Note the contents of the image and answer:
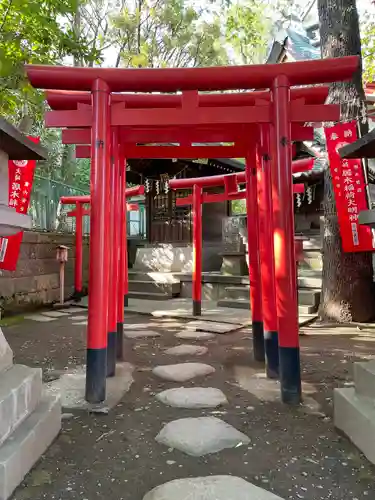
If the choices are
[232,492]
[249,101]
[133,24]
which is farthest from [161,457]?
[133,24]

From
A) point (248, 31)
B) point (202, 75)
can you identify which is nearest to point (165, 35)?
point (248, 31)

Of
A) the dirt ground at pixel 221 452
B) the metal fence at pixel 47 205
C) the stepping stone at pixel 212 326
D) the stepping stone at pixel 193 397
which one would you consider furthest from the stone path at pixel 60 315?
the stepping stone at pixel 193 397

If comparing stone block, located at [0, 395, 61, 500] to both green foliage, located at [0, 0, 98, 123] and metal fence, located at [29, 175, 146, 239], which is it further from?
metal fence, located at [29, 175, 146, 239]

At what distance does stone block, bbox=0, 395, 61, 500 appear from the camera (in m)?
1.86

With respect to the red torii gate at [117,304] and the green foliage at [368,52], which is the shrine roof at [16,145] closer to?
the red torii gate at [117,304]

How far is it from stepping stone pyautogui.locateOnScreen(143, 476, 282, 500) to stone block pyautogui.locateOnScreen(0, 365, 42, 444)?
0.83 m

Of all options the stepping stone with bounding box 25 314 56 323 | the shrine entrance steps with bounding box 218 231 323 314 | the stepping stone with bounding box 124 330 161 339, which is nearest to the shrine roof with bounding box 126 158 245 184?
the shrine entrance steps with bounding box 218 231 323 314

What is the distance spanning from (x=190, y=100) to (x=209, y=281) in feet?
26.1

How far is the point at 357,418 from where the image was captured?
7.88ft

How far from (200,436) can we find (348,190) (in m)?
5.31

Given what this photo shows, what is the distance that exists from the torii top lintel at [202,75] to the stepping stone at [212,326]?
4.19 meters

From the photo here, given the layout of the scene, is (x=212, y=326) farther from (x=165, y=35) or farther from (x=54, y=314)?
(x=165, y=35)

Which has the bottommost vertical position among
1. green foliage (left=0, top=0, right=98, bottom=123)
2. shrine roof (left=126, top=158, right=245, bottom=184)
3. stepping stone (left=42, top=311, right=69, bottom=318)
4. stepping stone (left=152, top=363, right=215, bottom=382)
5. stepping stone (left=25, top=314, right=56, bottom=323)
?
stepping stone (left=152, top=363, right=215, bottom=382)

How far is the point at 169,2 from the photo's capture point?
14078mm
